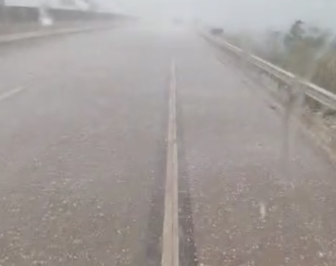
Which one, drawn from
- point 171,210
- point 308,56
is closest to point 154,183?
point 171,210

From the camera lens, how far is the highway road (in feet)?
18.3

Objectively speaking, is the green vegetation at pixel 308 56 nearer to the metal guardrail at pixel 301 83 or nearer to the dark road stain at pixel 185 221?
the metal guardrail at pixel 301 83

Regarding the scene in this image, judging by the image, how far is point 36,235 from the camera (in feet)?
18.9

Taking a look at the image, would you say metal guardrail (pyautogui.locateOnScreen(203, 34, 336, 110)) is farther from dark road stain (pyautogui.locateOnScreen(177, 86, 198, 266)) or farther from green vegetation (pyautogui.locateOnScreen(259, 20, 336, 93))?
dark road stain (pyautogui.locateOnScreen(177, 86, 198, 266))

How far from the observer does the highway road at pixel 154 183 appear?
18.3 feet

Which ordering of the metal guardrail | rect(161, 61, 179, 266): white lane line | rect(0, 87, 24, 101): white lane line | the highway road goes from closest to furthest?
rect(161, 61, 179, 266): white lane line < the highway road < the metal guardrail < rect(0, 87, 24, 101): white lane line

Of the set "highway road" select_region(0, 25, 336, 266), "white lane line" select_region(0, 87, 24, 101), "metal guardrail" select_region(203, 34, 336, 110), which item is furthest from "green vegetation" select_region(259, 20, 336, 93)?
"white lane line" select_region(0, 87, 24, 101)

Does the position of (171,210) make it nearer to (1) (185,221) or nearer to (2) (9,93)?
(1) (185,221)

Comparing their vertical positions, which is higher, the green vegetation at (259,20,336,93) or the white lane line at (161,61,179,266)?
the white lane line at (161,61,179,266)

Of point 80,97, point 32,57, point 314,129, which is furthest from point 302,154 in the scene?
point 32,57

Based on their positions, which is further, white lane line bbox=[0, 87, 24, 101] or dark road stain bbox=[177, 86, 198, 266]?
white lane line bbox=[0, 87, 24, 101]

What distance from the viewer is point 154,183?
302 inches

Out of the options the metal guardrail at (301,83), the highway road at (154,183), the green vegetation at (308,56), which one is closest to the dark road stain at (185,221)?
the highway road at (154,183)

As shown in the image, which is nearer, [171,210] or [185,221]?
[185,221]
